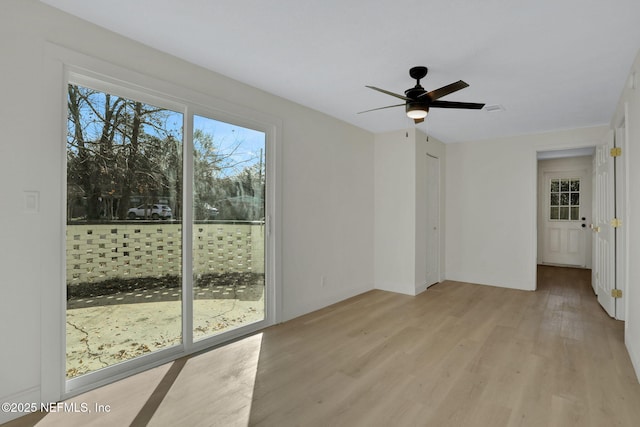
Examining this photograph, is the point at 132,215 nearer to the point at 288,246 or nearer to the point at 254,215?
the point at 254,215

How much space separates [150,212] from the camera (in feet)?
8.65

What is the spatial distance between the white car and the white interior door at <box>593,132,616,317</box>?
15.4 feet

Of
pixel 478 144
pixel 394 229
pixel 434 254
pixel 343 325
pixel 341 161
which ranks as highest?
pixel 478 144

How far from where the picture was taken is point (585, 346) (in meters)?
3.03

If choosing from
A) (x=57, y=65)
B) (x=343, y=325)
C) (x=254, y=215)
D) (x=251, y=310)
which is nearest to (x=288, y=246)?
(x=254, y=215)

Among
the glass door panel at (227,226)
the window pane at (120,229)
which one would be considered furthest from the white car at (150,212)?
the glass door panel at (227,226)

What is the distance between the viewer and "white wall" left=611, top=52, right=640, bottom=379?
2520 mm

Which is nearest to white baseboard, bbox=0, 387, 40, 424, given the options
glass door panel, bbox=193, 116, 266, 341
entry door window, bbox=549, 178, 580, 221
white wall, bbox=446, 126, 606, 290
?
glass door panel, bbox=193, 116, 266, 341

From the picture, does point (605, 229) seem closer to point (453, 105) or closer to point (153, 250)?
point (453, 105)

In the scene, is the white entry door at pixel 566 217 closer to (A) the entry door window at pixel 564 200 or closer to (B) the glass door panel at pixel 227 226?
(A) the entry door window at pixel 564 200

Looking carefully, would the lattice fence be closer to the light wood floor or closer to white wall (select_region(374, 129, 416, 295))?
the light wood floor

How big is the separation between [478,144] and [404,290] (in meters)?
2.88

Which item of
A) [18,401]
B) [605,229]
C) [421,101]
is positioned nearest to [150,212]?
[18,401]

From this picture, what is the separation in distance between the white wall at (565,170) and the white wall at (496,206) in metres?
2.76
